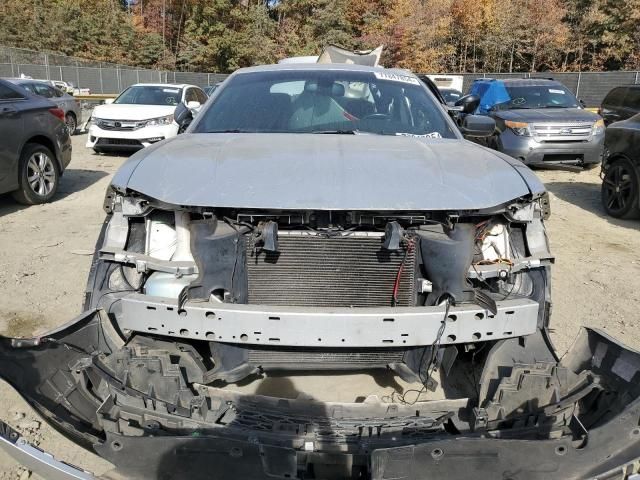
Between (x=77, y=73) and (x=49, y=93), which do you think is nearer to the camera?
(x=49, y=93)

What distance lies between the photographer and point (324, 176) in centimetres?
253

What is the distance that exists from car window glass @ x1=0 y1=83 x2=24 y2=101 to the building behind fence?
26.2m

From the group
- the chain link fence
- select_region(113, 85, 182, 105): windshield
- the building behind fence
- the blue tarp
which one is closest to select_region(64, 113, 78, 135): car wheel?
select_region(113, 85, 182, 105): windshield

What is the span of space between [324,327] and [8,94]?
7.07 m

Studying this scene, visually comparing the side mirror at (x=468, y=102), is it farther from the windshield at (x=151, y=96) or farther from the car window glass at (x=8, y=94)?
the windshield at (x=151, y=96)

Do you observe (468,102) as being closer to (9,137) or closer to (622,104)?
(9,137)

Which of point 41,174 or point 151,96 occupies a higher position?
point 151,96

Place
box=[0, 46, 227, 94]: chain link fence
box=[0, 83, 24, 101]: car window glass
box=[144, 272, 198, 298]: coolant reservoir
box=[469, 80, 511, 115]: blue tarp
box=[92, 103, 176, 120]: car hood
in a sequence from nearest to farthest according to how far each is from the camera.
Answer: box=[144, 272, 198, 298]: coolant reservoir < box=[0, 83, 24, 101]: car window glass < box=[92, 103, 176, 120]: car hood < box=[469, 80, 511, 115]: blue tarp < box=[0, 46, 227, 94]: chain link fence

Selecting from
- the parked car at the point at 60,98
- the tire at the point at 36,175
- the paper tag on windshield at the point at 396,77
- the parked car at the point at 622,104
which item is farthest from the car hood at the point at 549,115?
the parked car at the point at 60,98

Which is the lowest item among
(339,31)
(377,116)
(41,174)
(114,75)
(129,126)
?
(41,174)

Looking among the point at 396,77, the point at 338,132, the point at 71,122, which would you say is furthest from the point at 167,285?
the point at 71,122

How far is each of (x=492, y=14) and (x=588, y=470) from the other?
40.6 m

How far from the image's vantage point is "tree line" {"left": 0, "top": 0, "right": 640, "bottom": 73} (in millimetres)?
35625

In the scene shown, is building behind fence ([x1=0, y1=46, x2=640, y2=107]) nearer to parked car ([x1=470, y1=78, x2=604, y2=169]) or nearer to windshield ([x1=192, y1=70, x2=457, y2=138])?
parked car ([x1=470, y1=78, x2=604, y2=169])
